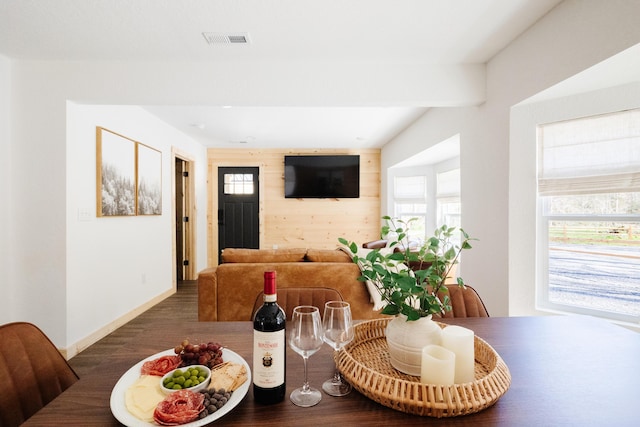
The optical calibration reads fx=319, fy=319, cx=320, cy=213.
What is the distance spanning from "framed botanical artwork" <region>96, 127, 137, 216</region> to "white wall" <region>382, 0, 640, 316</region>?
Answer: 3.41m

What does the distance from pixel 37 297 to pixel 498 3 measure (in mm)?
3911

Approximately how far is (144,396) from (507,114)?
2669mm

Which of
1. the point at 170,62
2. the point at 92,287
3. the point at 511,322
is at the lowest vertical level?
the point at 92,287

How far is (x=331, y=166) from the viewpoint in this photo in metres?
6.00

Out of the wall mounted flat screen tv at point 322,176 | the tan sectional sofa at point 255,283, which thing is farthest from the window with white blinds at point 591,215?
the wall mounted flat screen tv at point 322,176

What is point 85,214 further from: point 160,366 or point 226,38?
point 160,366

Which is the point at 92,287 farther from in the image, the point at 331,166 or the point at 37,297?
the point at 331,166

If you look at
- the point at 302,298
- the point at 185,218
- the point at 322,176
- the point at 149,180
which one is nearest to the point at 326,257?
the point at 302,298

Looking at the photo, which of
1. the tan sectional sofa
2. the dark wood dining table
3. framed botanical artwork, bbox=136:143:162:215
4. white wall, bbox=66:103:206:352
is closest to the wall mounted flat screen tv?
white wall, bbox=66:103:206:352

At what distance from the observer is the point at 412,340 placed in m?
0.85

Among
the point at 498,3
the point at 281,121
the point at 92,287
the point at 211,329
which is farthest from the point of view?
the point at 281,121

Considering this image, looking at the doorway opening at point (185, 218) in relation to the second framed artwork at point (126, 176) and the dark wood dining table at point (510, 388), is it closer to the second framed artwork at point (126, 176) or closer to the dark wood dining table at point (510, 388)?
the second framed artwork at point (126, 176)

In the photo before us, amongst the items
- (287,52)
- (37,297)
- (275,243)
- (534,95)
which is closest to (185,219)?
(275,243)

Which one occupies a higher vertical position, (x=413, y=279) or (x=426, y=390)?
(x=413, y=279)
